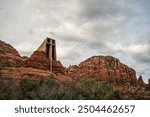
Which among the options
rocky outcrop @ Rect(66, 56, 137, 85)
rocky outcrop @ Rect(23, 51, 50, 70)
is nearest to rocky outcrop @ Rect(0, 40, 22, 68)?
rocky outcrop @ Rect(23, 51, 50, 70)

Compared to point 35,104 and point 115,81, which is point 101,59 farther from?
point 35,104

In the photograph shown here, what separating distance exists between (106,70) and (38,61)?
6081 centimetres

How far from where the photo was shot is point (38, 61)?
64812mm

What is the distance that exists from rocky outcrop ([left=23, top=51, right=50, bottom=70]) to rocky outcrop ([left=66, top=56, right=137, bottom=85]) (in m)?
39.8

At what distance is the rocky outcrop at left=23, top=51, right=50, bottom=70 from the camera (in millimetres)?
62438

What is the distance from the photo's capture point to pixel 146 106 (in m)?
10.0

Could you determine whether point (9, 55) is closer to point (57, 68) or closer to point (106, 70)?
point (57, 68)

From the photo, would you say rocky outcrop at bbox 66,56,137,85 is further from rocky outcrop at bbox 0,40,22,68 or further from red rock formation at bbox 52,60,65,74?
red rock formation at bbox 52,60,65,74

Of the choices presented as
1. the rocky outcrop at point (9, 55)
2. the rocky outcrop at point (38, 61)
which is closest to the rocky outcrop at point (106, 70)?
the rocky outcrop at point (9, 55)

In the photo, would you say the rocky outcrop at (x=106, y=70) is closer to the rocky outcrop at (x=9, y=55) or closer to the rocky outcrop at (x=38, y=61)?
the rocky outcrop at (x=9, y=55)

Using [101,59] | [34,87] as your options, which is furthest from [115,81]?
[34,87]

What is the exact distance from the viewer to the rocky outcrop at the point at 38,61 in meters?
62.4

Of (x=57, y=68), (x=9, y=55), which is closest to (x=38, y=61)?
(x=57, y=68)

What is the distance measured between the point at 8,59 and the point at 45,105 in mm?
65701
